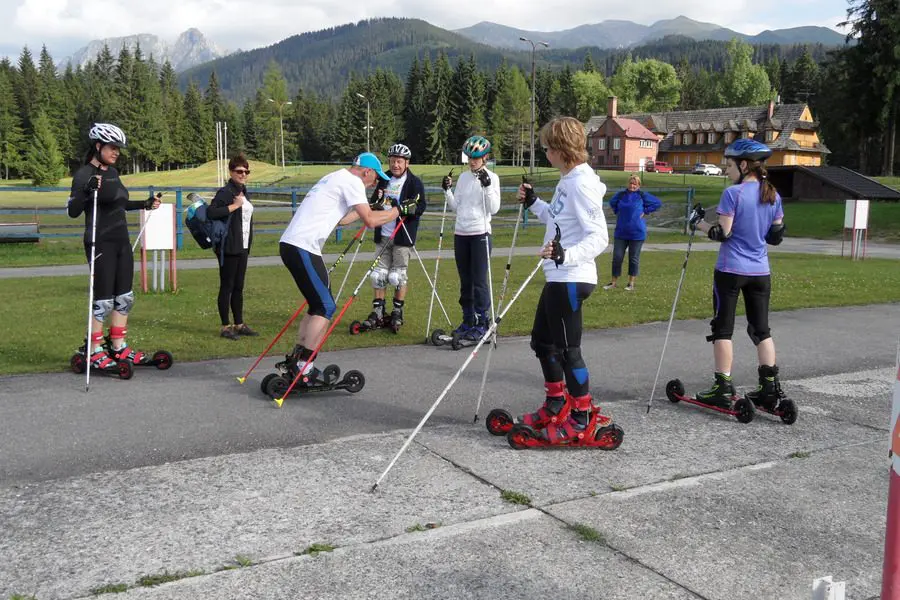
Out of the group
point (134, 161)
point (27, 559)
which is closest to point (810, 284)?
point (27, 559)

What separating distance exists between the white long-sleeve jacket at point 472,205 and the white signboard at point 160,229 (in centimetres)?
516

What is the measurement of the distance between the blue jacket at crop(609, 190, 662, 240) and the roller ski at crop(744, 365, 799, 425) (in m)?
7.73

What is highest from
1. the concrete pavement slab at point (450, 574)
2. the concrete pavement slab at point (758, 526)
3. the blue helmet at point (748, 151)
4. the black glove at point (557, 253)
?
the blue helmet at point (748, 151)

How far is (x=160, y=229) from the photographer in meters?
12.2

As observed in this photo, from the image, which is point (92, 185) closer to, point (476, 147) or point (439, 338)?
point (476, 147)

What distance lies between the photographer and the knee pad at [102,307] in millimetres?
7188

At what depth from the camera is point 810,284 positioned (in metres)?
14.8

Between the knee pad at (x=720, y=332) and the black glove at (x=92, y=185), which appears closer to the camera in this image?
the knee pad at (x=720, y=332)

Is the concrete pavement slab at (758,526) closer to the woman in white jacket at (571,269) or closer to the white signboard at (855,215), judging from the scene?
the woman in white jacket at (571,269)

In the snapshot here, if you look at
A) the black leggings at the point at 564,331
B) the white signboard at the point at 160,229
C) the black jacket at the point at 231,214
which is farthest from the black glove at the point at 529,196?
the white signboard at the point at 160,229

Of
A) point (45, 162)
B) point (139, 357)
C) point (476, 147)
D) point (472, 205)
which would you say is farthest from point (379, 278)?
point (45, 162)

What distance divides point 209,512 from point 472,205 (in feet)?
18.2

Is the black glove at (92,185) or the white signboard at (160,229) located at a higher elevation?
the black glove at (92,185)

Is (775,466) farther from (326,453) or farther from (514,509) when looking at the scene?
(326,453)
